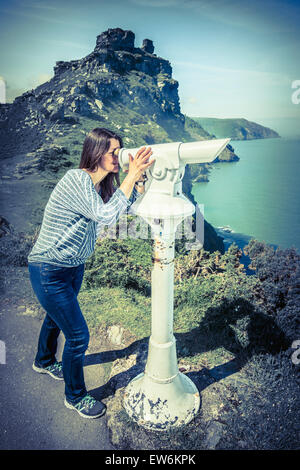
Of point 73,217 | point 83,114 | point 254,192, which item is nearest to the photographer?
point 73,217

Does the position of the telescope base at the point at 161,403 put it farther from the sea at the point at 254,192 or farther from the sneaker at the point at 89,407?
the sea at the point at 254,192

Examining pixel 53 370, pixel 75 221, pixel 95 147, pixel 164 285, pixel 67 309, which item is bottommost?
pixel 53 370

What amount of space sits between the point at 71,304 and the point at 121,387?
105cm

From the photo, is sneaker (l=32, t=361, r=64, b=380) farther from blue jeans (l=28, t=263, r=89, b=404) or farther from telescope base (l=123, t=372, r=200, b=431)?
telescope base (l=123, t=372, r=200, b=431)

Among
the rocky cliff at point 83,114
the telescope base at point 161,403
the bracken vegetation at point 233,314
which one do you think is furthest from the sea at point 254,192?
the telescope base at point 161,403

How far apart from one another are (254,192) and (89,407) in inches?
314

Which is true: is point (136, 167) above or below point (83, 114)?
below

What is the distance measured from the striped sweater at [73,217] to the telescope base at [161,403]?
117cm

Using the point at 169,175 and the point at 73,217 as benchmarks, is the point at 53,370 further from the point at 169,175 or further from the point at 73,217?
the point at 169,175

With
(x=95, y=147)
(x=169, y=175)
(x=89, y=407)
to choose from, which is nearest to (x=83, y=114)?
(x=95, y=147)

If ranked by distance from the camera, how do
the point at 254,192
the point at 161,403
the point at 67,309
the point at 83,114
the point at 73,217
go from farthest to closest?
the point at 83,114, the point at 254,192, the point at 161,403, the point at 67,309, the point at 73,217

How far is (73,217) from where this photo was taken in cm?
200

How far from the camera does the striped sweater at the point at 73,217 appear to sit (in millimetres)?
1844

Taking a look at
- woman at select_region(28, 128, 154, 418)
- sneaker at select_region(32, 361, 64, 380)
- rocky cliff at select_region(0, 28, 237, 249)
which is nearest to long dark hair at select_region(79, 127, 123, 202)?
woman at select_region(28, 128, 154, 418)
